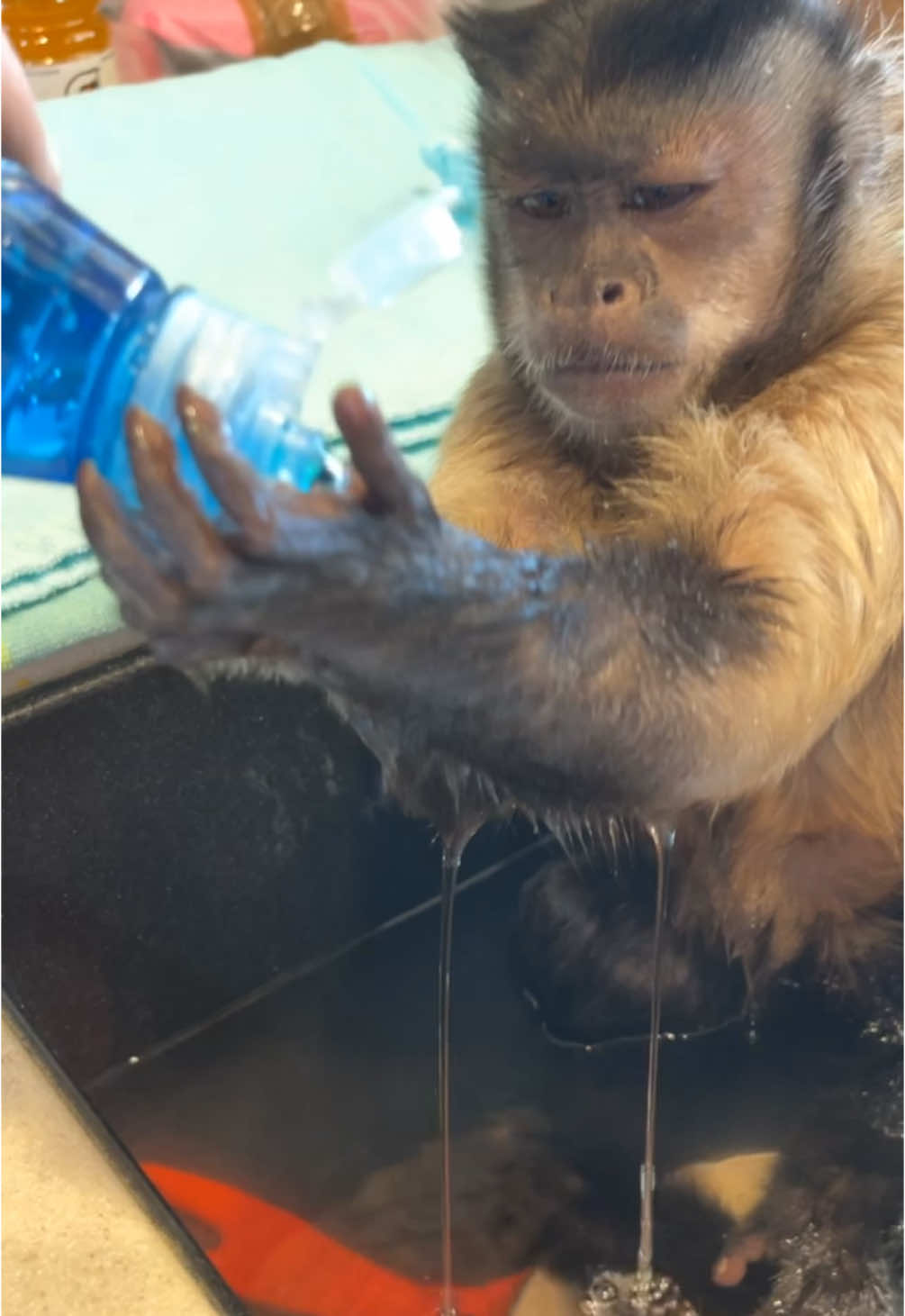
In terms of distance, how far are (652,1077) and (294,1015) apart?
0.31m

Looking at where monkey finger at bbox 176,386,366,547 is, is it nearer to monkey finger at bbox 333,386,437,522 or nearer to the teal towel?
monkey finger at bbox 333,386,437,522

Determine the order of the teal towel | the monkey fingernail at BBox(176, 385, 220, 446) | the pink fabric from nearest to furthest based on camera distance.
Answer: the monkey fingernail at BBox(176, 385, 220, 446) → the teal towel → the pink fabric

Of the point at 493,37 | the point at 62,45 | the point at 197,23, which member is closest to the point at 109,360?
the point at 493,37

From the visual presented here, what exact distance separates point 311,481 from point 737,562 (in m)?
0.23

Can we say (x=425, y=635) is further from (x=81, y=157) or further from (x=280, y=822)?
(x=81, y=157)

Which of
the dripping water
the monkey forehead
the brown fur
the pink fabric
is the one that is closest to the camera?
the brown fur

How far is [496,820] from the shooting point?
131 centimetres

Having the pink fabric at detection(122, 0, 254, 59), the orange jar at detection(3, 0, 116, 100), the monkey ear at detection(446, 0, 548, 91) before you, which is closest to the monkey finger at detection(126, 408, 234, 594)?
the monkey ear at detection(446, 0, 548, 91)

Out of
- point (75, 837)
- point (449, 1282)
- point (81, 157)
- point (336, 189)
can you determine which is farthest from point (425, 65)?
point (449, 1282)

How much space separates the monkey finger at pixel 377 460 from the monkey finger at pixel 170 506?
0.22 feet

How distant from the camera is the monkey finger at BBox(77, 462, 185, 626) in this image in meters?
0.59

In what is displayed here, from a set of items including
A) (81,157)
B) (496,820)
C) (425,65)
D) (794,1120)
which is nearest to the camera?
(794,1120)

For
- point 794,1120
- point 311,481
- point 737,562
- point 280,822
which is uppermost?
point 311,481

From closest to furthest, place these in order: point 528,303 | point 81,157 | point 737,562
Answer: point 737,562 < point 528,303 < point 81,157
